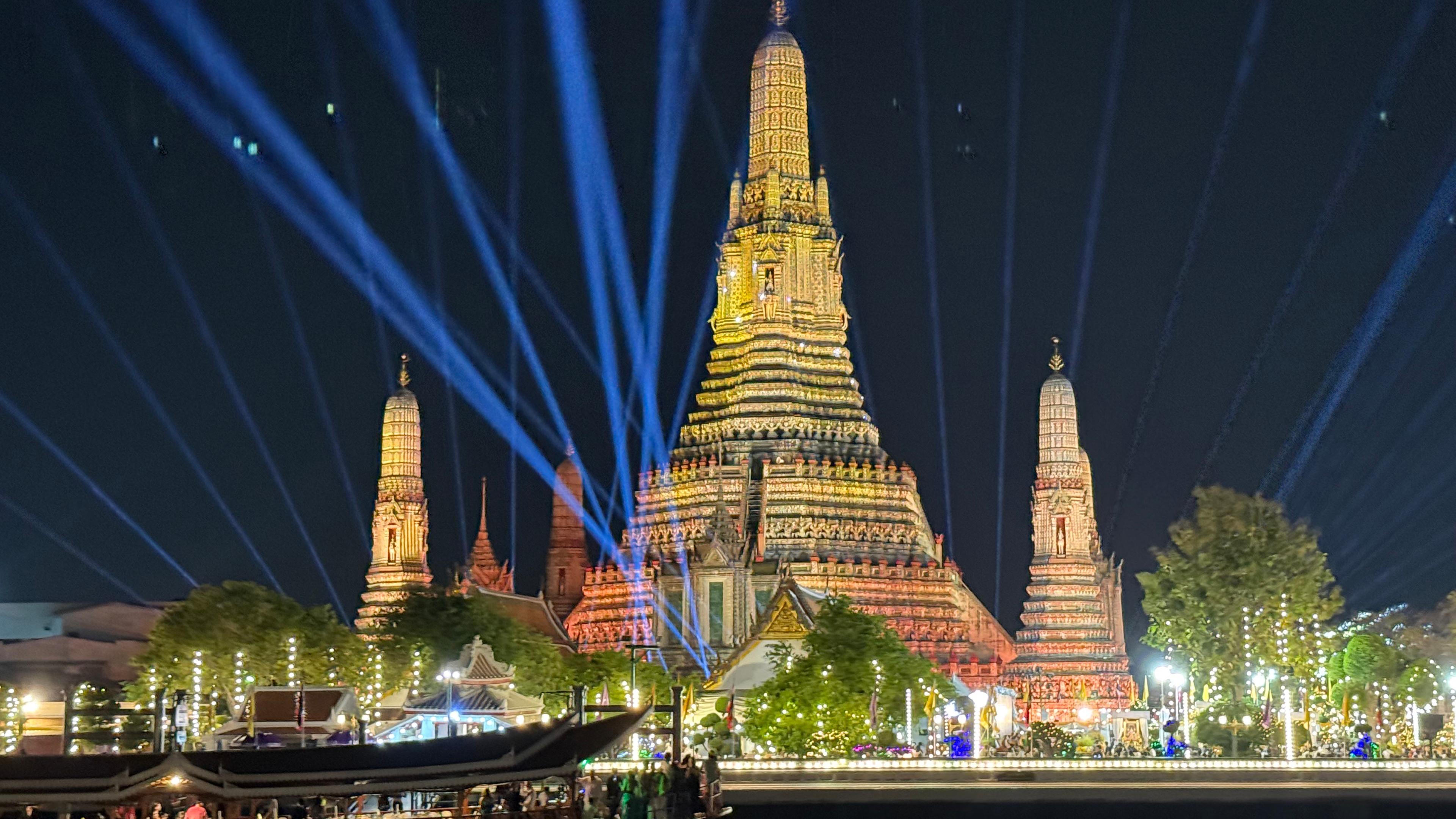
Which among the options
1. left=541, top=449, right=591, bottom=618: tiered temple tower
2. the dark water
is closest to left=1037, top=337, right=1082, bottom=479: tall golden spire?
left=541, top=449, right=591, bottom=618: tiered temple tower

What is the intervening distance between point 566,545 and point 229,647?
52.0 m

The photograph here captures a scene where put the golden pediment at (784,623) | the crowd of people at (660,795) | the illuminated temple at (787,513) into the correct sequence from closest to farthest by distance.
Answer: the crowd of people at (660,795), the golden pediment at (784,623), the illuminated temple at (787,513)

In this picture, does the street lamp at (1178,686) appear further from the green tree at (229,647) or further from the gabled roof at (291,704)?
the gabled roof at (291,704)

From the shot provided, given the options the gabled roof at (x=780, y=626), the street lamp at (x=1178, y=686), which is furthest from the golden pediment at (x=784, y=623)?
the street lamp at (x=1178, y=686)

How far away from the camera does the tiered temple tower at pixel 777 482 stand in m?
116

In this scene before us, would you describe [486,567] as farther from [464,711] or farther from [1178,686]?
[464,711]

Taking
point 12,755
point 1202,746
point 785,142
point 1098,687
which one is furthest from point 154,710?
point 785,142

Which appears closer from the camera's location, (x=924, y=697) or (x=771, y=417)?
(x=924, y=697)

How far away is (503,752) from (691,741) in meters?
50.0

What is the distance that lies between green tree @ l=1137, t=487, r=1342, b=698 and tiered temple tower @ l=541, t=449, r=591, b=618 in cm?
4703

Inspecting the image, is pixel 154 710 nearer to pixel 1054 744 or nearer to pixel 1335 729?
pixel 1054 744

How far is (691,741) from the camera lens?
96.1m

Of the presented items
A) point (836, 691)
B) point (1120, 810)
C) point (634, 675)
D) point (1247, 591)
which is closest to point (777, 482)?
point (836, 691)

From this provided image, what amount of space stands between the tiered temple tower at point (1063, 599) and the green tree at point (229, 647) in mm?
35929
